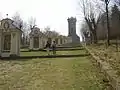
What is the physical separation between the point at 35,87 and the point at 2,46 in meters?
20.4

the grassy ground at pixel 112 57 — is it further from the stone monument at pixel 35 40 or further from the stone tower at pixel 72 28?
the stone tower at pixel 72 28

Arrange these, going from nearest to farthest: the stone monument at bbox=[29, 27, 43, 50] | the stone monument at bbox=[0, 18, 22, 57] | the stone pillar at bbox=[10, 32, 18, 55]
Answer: the stone monument at bbox=[0, 18, 22, 57]
the stone pillar at bbox=[10, 32, 18, 55]
the stone monument at bbox=[29, 27, 43, 50]

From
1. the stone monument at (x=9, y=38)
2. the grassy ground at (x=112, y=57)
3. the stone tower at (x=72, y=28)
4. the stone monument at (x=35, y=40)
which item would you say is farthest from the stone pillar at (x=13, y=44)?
the stone tower at (x=72, y=28)

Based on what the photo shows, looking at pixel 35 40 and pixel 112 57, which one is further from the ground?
pixel 35 40

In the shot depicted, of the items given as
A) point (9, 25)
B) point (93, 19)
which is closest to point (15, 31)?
point (9, 25)

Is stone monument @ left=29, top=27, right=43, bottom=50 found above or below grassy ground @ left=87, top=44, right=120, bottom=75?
above

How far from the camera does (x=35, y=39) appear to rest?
46250 millimetres

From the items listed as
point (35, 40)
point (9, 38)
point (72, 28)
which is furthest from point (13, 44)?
point (72, 28)

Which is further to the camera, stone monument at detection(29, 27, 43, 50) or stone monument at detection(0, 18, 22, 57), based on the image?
stone monument at detection(29, 27, 43, 50)

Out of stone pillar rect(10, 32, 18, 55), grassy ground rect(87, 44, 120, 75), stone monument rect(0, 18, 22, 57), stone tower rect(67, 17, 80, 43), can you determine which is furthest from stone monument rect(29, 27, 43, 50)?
stone tower rect(67, 17, 80, 43)

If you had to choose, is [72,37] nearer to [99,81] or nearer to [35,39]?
[35,39]

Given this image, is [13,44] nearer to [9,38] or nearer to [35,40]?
[9,38]

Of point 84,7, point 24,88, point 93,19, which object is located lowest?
point 24,88

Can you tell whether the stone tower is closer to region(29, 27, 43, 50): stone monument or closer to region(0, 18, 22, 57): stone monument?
region(29, 27, 43, 50): stone monument
